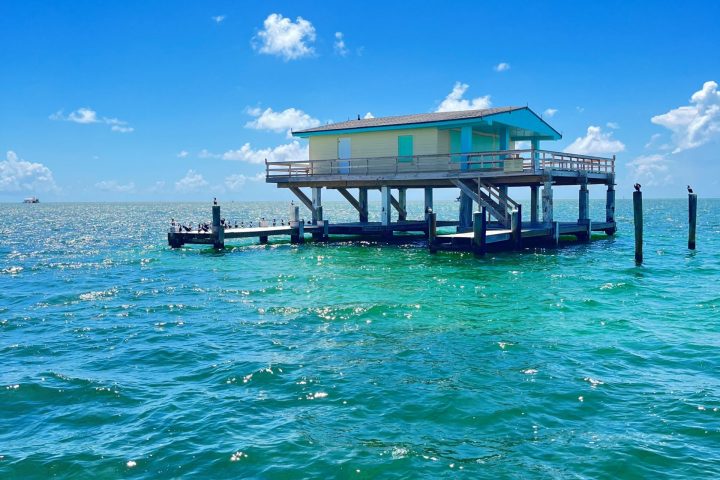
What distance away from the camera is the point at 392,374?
1073cm

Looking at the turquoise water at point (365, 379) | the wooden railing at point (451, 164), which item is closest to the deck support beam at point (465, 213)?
the wooden railing at point (451, 164)

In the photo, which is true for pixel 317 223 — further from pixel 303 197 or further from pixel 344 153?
pixel 344 153

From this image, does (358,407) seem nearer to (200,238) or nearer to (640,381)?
(640,381)

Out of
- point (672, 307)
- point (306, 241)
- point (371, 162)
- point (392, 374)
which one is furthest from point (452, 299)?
point (306, 241)

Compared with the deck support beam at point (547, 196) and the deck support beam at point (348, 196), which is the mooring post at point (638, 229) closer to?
the deck support beam at point (547, 196)

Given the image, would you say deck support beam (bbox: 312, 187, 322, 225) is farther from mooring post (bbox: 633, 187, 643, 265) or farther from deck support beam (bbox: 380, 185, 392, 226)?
mooring post (bbox: 633, 187, 643, 265)

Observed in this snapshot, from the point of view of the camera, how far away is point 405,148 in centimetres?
3238

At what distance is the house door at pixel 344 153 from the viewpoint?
114 ft

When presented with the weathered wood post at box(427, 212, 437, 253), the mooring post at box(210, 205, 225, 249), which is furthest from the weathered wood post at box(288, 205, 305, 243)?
the weathered wood post at box(427, 212, 437, 253)

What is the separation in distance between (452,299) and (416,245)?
16.5 m

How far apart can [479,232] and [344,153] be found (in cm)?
1203

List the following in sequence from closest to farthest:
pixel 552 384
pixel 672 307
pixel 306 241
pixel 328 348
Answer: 1. pixel 552 384
2. pixel 328 348
3. pixel 672 307
4. pixel 306 241

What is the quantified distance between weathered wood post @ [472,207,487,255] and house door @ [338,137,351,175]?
1108 cm

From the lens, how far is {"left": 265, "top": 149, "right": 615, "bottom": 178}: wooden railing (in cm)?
2809
